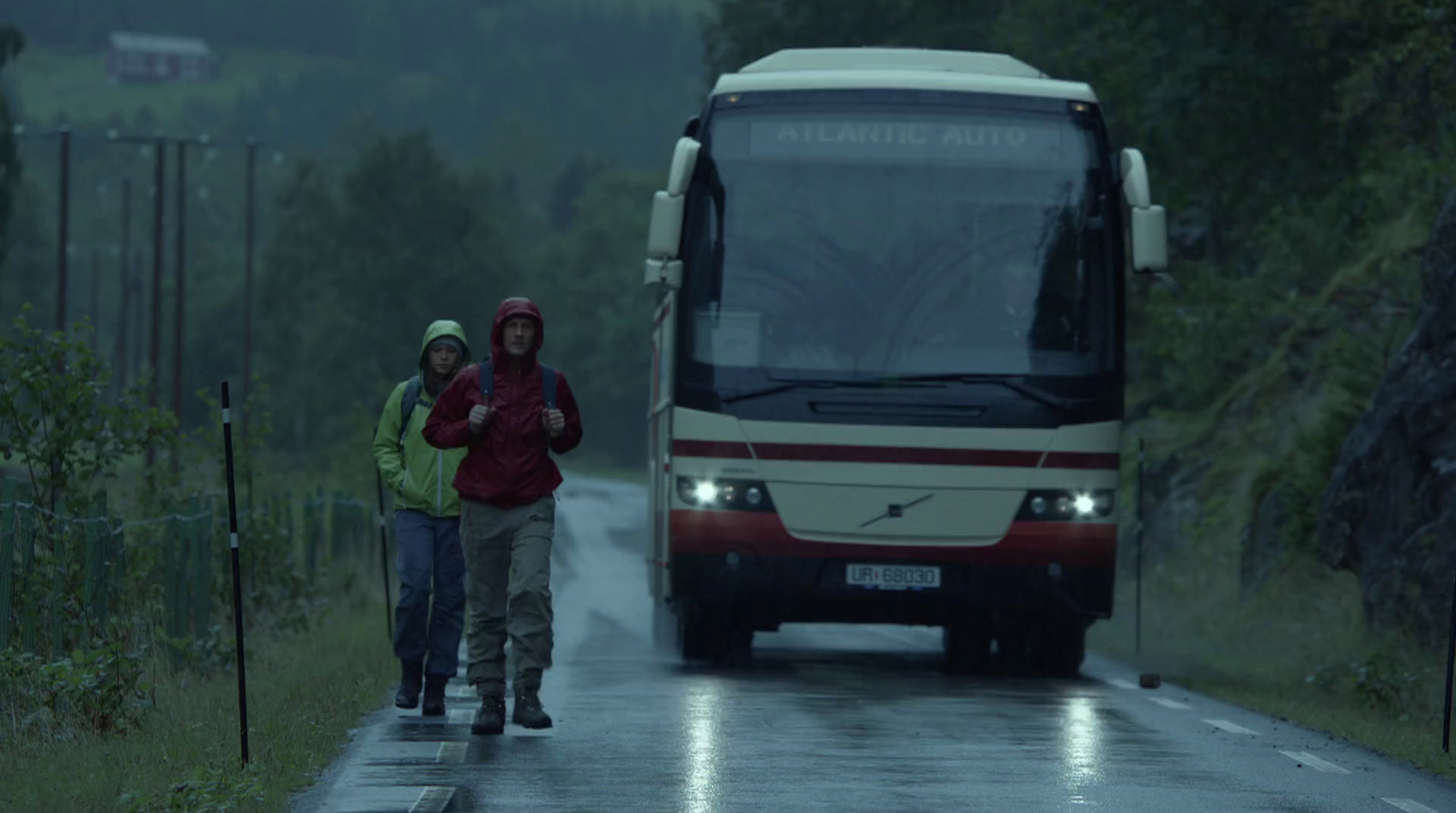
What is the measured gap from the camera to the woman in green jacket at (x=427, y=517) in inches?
478

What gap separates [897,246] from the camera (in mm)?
15445

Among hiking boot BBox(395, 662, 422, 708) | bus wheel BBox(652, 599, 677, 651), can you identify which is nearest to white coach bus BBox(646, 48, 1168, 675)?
hiking boot BBox(395, 662, 422, 708)

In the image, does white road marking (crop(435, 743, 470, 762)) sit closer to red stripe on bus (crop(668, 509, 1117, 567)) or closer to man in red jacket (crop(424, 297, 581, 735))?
man in red jacket (crop(424, 297, 581, 735))

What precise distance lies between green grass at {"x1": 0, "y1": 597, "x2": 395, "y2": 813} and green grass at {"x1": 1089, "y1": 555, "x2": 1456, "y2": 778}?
472cm

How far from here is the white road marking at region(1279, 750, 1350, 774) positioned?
10.6 metres

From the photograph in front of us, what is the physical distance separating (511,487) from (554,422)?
1.27 ft

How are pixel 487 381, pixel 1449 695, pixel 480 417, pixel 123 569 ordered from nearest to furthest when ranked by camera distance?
pixel 480 417
pixel 487 381
pixel 1449 695
pixel 123 569

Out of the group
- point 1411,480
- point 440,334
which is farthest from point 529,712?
point 1411,480

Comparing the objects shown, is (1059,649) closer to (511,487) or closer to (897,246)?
(897,246)

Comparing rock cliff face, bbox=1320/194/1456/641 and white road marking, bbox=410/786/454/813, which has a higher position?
rock cliff face, bbox=1320/194/1456/641

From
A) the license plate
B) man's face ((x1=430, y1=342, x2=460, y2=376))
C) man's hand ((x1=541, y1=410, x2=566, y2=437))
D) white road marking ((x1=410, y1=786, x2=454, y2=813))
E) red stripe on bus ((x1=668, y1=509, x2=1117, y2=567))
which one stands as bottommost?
white road marking ((x1=410, y1=786, x2=454, y2=813))

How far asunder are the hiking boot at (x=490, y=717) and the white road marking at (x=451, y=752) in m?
0.39

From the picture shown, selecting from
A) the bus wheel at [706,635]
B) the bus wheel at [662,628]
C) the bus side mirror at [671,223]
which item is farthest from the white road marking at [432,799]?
the bus wheel at [662,628]

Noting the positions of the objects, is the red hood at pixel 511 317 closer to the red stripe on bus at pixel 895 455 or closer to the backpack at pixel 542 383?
the backpack at pixel 542 383
